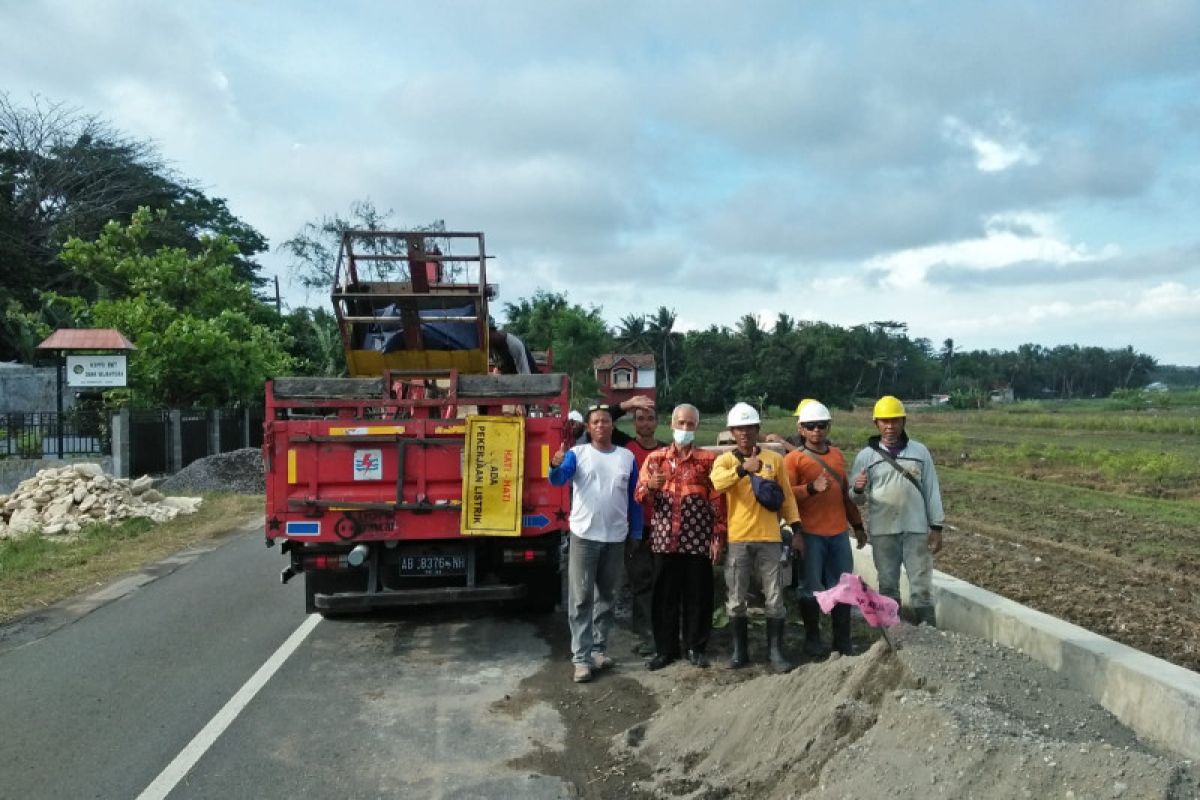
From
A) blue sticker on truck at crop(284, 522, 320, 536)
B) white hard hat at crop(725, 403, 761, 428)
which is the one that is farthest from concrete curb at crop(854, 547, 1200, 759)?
blue sticker on truck at crop(284, 522, 320, 536)

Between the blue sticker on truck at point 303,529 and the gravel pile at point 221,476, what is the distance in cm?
1356

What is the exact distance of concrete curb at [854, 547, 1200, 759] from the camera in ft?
13.8

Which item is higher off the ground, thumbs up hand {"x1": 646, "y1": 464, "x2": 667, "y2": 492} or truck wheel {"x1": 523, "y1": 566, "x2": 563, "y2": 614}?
thumbs up hand {"x1": 646, "y1": 464, "x2": 667, "y2": 492}

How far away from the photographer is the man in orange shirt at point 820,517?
6.05m

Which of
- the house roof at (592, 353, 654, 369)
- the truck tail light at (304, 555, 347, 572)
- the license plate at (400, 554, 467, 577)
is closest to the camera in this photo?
the truck tail light at (304, 555, 347, 572)

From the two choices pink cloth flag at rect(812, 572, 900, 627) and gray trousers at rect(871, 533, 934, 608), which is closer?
pink cloth flag at rect(812, 572, 900, 627)

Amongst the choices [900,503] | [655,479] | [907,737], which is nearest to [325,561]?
[655,479]

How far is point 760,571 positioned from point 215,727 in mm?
3400

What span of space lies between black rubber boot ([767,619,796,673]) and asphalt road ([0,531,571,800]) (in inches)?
57.8

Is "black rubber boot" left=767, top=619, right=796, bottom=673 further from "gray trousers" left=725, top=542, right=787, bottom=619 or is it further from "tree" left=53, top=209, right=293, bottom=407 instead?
"tree" left=53, top=209, right=293, bottom=407

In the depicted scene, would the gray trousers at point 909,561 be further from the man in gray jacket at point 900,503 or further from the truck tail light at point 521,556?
the truck tail light at point 521,556

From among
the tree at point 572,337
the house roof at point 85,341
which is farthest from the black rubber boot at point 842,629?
the tree at point 572,337

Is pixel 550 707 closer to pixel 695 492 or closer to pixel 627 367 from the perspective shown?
pixel 695 492

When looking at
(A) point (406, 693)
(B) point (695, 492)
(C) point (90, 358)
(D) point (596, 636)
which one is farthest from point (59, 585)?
(C) point (90, 358)
